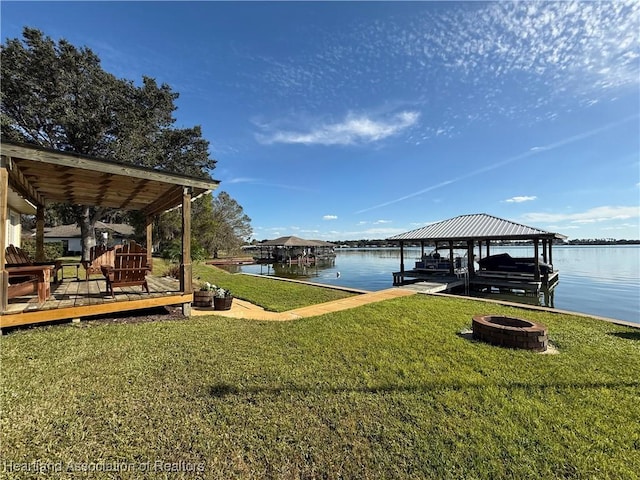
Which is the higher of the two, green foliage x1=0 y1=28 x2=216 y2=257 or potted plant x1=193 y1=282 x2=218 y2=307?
green foliage x1=0 y1=28 x2=216 y2=257

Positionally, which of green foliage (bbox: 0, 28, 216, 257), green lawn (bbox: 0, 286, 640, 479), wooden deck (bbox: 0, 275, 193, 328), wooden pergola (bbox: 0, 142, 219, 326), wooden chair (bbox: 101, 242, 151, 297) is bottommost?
green lawn (bbox: 0, 286, 640, 479)

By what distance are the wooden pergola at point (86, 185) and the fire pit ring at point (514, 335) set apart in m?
5.37

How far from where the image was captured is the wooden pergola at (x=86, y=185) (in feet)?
14.0

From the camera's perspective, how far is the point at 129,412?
254 centimetres

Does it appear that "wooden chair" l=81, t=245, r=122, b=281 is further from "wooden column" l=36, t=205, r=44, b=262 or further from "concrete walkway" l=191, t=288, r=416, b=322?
"concrete walkway" l=191, t=288, r=416, b=322

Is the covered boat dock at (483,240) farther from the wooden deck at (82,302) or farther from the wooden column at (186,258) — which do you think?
the wooden deck at (82,302)

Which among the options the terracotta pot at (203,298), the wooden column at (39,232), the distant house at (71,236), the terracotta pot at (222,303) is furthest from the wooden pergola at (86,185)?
the distant house at (71,236)

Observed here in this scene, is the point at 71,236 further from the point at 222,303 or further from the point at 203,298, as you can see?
the point at 222,303

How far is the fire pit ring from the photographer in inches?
167

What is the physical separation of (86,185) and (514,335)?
8941 mm

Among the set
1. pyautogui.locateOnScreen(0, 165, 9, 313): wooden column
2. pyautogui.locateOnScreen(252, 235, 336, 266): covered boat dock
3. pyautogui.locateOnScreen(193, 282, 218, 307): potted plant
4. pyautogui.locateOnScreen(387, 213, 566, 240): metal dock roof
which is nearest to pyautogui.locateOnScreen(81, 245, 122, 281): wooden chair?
pyautogui.locateOnScreen(193, 282, 218, 307): potted plant

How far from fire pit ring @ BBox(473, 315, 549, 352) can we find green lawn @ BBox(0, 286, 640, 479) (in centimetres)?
28

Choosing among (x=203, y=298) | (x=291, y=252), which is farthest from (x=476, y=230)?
(x=291, y=252)

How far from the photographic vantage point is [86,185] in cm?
670
